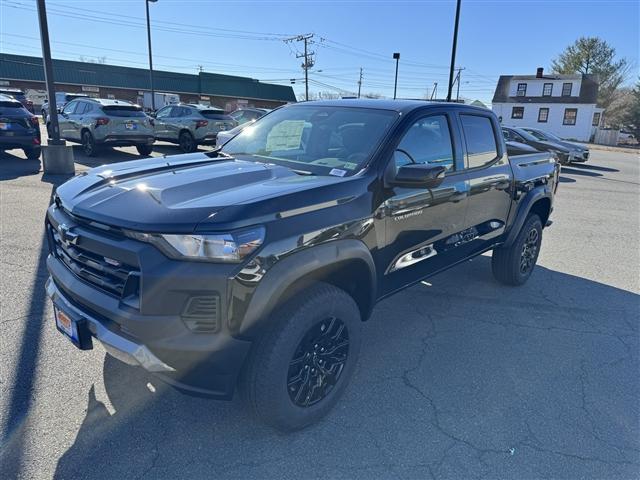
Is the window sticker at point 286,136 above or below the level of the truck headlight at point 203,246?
above

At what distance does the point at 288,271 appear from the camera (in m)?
2.24

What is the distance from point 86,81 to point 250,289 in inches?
1893

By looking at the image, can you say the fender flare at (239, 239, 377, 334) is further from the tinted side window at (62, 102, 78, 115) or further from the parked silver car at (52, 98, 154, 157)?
the tinted side window at (62, 102, 78, 115)

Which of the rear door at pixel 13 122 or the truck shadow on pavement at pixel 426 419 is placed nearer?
the truck shadow on pavement at pixel 426 419

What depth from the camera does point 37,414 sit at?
2629 millimetres

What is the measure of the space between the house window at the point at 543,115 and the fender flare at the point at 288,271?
5324 cm

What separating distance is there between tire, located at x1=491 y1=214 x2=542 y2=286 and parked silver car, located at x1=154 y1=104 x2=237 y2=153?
11.8m

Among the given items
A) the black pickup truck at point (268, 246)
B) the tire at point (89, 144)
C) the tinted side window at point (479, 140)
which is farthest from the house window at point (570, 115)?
the black pickup truck at point (268, 246)

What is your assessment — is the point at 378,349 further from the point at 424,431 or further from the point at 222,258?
the point at 222,258

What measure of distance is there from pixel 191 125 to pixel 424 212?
13002 millimetres

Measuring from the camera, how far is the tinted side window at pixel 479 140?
3.86 meters

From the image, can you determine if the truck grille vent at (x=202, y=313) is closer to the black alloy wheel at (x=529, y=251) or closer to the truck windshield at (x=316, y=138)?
the truck windshield at (x=316, y=138)

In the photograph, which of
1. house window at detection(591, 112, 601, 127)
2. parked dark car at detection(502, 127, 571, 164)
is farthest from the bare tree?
parked dark car at detection(502, 127, 571, 164)

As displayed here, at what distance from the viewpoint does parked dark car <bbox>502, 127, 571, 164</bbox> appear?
16828 mm
